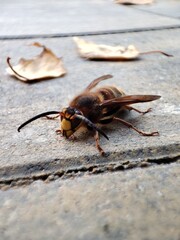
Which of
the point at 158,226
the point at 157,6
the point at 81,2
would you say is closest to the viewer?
the point at 158,226

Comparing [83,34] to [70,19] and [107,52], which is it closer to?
[107,52]

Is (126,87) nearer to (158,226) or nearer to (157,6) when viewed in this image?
(158,226)

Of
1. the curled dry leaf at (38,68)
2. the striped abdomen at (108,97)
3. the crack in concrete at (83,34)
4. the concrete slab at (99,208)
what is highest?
the concrete slab at (99,208)

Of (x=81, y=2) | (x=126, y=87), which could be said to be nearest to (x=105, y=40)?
(x=126, y=87)

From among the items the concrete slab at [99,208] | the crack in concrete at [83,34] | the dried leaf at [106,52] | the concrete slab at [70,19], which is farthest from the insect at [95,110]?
the concrete slab at [70,19]

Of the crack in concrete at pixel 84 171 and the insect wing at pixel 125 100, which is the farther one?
the insect wing at pixel 125 100

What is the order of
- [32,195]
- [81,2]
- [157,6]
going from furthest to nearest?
1. [81,2]
2. [157,6]
3. [32,195]

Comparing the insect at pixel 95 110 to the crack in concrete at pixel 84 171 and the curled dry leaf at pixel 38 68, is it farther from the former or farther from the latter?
the curled dry leaf at pixel 38 68
